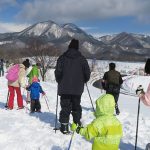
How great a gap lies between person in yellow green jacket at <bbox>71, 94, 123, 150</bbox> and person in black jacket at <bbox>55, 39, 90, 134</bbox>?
2866 millimetres

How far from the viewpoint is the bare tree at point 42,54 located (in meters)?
72.2

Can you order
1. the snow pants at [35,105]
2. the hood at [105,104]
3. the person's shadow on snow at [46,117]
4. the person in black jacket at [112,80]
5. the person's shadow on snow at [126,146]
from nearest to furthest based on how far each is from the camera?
1. the hood at [105,104]
2. the person's shadow on snow at [126,146]
3. the person's shadow on snow at [46,117]
4. the snow pants at [35,105]
5. the person in black jacket at [112,80]

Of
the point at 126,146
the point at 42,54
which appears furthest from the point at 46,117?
the point at 42,54

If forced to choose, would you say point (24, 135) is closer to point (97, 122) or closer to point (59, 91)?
point (59, 91)

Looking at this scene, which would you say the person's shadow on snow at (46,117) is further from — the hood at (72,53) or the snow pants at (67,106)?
the hood at (72,53)

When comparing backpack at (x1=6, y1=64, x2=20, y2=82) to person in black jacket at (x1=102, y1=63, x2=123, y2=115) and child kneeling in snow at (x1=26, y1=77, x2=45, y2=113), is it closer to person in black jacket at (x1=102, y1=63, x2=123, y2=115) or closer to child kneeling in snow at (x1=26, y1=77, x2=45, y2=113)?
child kneeling in snow at (x1=26, y1=77, x2=45, y2=113)

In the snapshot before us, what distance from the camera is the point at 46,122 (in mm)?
9742

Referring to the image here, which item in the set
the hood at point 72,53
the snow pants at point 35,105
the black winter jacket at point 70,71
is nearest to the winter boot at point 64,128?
the black winter jacket at point 70,71

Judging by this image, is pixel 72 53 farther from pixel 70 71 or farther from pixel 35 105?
pixel 35 105

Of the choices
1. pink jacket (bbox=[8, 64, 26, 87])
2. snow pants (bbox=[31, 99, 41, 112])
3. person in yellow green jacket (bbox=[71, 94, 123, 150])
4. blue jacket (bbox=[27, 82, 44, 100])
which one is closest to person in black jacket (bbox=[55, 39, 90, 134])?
person in yellow green jacket (bbox=[71, 94, 123, 150])

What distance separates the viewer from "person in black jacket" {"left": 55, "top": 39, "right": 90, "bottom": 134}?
→ 8.16 meters

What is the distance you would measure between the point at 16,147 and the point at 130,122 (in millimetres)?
4197

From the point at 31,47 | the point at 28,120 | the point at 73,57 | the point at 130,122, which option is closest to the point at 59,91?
the point at 73,57

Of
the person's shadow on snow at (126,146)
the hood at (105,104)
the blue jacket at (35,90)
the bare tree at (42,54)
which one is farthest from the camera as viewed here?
the bare tree at (42,54)
